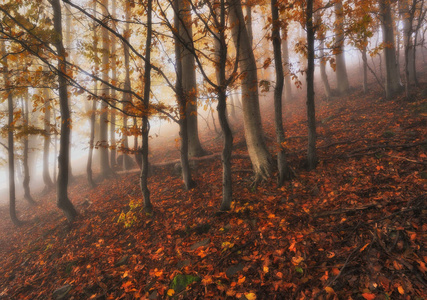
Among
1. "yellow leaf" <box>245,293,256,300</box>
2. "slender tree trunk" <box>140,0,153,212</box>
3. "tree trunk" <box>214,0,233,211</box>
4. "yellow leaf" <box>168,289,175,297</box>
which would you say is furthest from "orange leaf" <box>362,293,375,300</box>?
"slender tree trunk" <box>140,0,153,212</box>

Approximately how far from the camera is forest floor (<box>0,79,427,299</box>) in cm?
267

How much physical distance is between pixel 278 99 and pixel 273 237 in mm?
3238

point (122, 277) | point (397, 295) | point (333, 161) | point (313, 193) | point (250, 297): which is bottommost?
point (122, 277)

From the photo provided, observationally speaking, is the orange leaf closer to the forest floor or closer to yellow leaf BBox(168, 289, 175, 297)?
the forest floor

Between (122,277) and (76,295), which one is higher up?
(122,277)

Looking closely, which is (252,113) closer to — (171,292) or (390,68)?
(171,292)

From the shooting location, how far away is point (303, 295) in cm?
254

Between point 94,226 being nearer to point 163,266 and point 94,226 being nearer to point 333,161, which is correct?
point 163,266

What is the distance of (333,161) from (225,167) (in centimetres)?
312

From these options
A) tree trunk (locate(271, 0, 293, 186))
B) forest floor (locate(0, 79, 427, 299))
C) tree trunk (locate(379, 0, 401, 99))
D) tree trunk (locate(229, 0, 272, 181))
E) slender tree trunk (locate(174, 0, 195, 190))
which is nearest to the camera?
forest floor (locate(0, 79, 427, 299))

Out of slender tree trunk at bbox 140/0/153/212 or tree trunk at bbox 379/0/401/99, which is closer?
slender tree trunk at bbox 140/0/153/212

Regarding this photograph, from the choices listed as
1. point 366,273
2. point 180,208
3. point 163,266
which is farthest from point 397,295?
point 180,208

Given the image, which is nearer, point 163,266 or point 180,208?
point 163,266

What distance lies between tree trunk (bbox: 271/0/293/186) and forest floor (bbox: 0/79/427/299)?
320 mm
